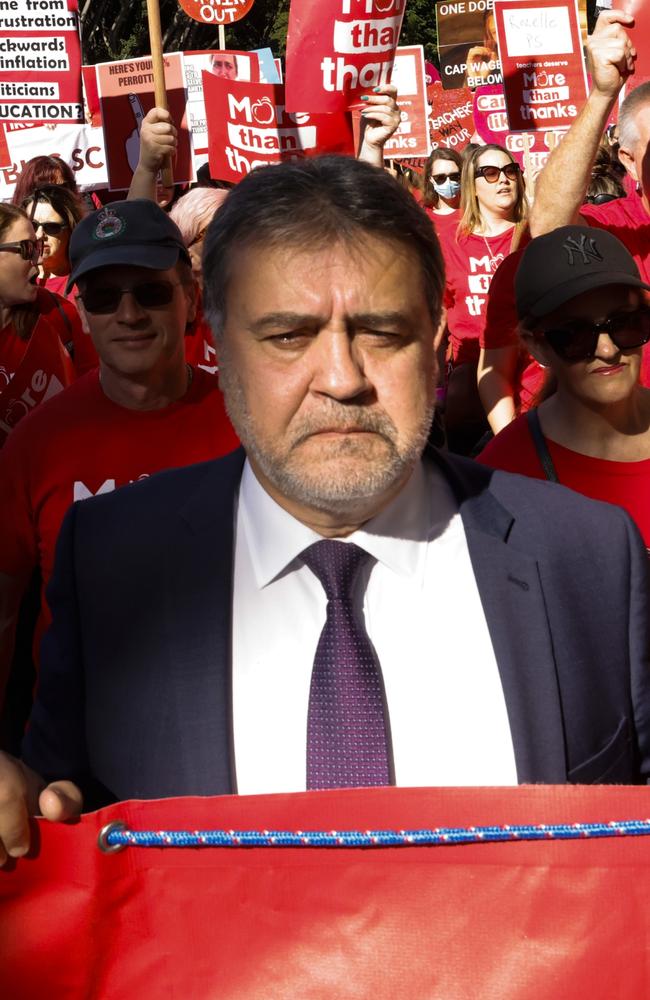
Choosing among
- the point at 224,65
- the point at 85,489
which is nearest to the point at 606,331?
the point at 85,489

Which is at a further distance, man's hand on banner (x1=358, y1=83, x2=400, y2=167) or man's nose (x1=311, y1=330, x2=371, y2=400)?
man's hand on banner (x1=358, y1=83, x2=400, y2=167)

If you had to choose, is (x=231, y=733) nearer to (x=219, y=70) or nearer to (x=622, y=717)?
(x=622, y=717)

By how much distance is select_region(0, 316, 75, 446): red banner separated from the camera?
4.72m

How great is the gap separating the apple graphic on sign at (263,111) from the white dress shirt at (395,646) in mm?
6039

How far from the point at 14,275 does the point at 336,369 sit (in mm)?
3214

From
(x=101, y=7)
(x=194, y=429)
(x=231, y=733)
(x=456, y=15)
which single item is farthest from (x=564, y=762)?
(x=101, y=7)

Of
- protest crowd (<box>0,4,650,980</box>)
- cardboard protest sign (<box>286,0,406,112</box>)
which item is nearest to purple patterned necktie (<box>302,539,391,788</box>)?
protest crowd (<box>0,4,650,980</box>)

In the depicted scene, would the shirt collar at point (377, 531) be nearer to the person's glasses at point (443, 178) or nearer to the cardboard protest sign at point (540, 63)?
the cardboard protest sign at point (540, 63)

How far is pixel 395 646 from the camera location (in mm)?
2006

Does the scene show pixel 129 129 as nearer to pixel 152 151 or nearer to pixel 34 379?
pixel 152 151

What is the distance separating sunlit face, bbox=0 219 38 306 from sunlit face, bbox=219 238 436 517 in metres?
3.01

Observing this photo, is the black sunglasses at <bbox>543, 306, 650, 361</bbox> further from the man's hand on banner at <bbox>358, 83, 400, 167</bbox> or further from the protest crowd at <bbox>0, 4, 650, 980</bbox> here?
the man's hand on banner at <bbox>358, 83, 400, 167</bbox>

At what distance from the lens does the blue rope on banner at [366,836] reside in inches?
64.0

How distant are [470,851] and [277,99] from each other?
683 centimetres
